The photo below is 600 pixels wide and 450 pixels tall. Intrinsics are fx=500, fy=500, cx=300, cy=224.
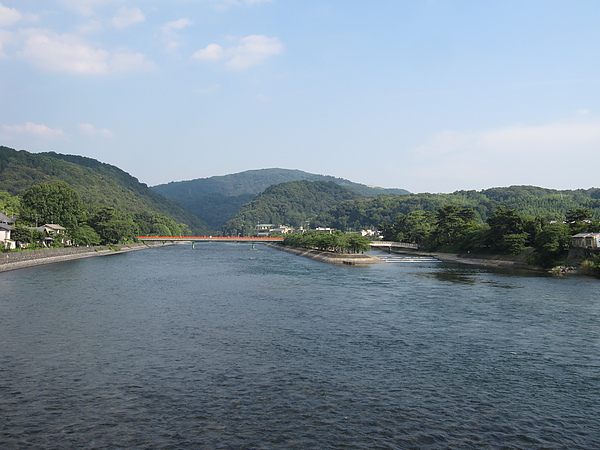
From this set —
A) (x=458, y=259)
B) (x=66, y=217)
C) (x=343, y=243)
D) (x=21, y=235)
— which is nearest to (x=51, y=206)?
(x=66, y=217)

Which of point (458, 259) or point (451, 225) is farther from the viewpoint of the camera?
point (451, 225)

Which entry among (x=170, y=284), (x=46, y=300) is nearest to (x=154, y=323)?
(x=46, y=300)

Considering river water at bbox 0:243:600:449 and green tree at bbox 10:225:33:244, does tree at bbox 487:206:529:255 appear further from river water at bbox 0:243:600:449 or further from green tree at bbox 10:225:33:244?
green tree at bbox 10:225:33:244

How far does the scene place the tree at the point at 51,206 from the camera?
10644cm

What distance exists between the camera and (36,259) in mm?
73000

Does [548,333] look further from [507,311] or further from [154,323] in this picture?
[154,323]

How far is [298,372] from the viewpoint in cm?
2112

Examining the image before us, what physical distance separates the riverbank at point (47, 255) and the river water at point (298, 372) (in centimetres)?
2547

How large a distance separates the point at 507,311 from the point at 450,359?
1450 centimetres

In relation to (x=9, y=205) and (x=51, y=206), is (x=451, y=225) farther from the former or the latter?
(x=9, y=205)

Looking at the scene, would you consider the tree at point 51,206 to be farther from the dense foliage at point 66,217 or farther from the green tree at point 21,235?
the green tree at point 21,235

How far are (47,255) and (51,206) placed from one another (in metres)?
33.7

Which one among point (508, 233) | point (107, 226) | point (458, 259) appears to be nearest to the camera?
point (508, 233)

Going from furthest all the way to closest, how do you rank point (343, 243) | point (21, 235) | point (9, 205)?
point (9, 205)
point (343, 243)
point (21, 235)
